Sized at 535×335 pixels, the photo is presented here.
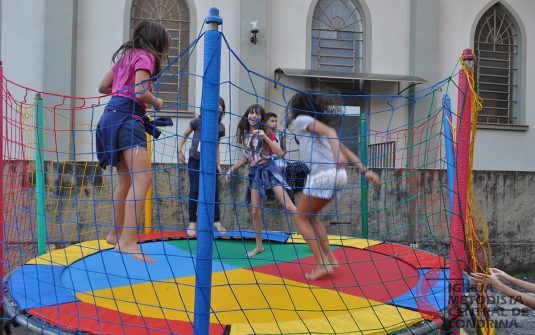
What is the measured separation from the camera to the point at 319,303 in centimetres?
237

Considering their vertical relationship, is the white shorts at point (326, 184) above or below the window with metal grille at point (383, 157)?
below

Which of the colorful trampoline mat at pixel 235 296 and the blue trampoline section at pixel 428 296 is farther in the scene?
the blue trampoline section at pixel 428 296

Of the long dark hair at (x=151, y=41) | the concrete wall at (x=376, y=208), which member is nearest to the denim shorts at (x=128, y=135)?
the long dark hair at (x=151, y=41)

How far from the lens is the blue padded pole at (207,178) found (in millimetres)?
1686

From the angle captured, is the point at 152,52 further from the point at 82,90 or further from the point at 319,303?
the point at 82,90

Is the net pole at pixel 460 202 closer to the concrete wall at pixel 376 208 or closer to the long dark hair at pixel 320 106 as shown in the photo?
the long dark hair at pixel 320 106

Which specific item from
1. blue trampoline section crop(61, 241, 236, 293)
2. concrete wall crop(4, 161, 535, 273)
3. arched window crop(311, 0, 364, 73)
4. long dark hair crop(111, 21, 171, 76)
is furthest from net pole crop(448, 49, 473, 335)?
arched window crop(311, 0, 364, 73)

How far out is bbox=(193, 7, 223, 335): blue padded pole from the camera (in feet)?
5.53

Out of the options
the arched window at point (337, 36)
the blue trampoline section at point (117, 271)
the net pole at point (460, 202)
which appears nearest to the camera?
the net pole at point (460, 202)

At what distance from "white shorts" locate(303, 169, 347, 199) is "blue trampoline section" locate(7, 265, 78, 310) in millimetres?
1451

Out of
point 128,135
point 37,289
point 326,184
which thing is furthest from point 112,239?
point 326,184

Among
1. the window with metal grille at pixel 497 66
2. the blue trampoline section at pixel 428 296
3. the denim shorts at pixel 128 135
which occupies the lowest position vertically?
the blue trampoline section at pixel 428 296

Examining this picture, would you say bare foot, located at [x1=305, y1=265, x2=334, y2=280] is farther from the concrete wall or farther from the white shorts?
the concrete wall

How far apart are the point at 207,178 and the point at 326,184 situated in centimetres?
122
